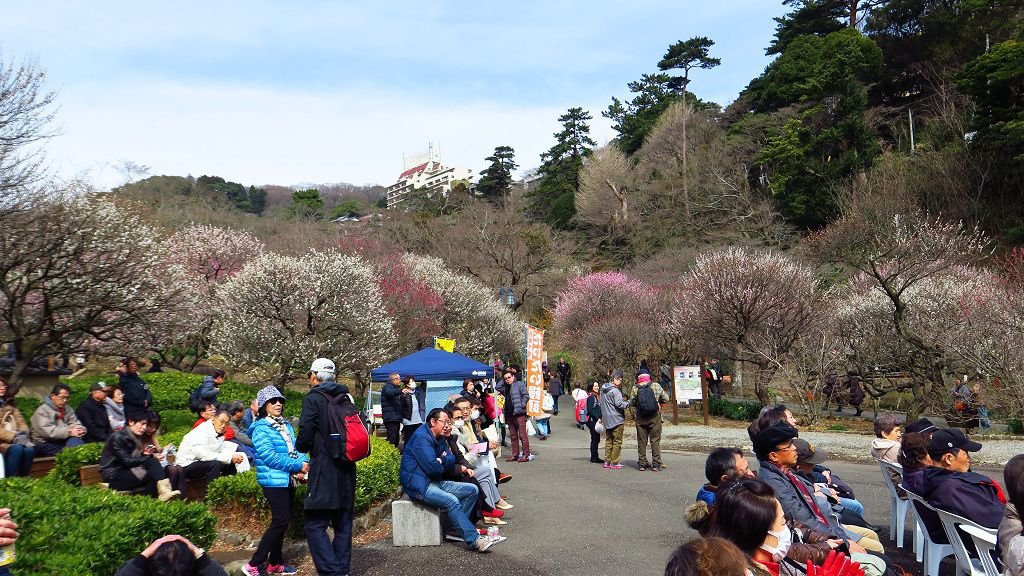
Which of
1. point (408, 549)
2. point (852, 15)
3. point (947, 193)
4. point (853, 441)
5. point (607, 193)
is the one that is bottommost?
point (853, 441)

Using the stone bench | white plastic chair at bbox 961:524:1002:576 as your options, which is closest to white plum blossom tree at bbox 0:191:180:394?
the stone bench

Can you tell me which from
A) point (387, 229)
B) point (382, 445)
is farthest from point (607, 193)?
point (382, 445)

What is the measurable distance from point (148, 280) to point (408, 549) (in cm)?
1268

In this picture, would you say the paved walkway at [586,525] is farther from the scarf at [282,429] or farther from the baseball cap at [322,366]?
the baseball cap at [322,366]

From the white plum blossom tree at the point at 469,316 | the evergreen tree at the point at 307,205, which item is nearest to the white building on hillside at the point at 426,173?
the evergreen tree at the point at 307,205

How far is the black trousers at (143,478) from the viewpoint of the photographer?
6355 millimetres

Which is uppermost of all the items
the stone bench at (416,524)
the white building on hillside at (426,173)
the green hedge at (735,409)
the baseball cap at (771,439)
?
the white building on hillside at (426,173)

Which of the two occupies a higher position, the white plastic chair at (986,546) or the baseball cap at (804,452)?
the baseball cap at (804,452)

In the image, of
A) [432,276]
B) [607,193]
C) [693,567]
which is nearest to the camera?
[693,567]

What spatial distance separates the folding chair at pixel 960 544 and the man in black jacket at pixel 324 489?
468 centimetres

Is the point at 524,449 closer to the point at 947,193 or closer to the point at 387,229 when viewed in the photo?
the point at 947,193

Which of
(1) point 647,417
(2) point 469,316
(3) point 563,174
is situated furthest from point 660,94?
(1) point 647,417

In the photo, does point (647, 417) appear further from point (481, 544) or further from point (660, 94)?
point (660, 94)

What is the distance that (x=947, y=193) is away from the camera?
31828 mm
